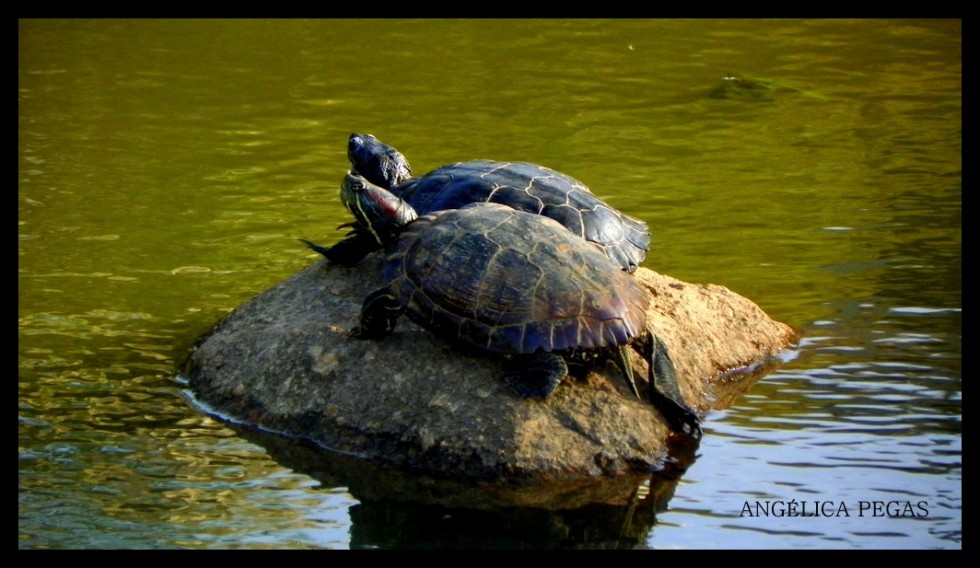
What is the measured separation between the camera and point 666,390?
→ 5.37 metres

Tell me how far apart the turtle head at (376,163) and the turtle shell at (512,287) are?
1356 mm

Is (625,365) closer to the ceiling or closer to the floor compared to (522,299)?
closer to the floor

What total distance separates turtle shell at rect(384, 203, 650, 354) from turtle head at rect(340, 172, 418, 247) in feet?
0.83

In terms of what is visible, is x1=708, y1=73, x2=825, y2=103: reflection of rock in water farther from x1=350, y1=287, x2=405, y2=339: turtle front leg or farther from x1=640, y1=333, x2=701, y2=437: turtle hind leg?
x1=350, y1=287, x2=405, y2=339: turtle front leg

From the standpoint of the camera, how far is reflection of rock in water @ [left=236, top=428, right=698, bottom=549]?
4.66m

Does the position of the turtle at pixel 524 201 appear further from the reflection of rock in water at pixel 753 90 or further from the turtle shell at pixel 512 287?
the reflection of rock in water at pixel 753 90

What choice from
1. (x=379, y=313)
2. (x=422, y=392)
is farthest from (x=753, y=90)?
(x=422, y=392)

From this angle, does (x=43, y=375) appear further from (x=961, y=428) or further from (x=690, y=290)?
(x=961, y=428)

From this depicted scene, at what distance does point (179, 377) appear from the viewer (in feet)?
20.6

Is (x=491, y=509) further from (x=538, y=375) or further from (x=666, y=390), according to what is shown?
(x=666, y=390)

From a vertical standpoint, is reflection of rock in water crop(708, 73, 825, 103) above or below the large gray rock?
above

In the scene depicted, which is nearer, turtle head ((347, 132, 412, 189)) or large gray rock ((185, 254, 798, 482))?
large gray rock ((185, 254, 798, 482))
